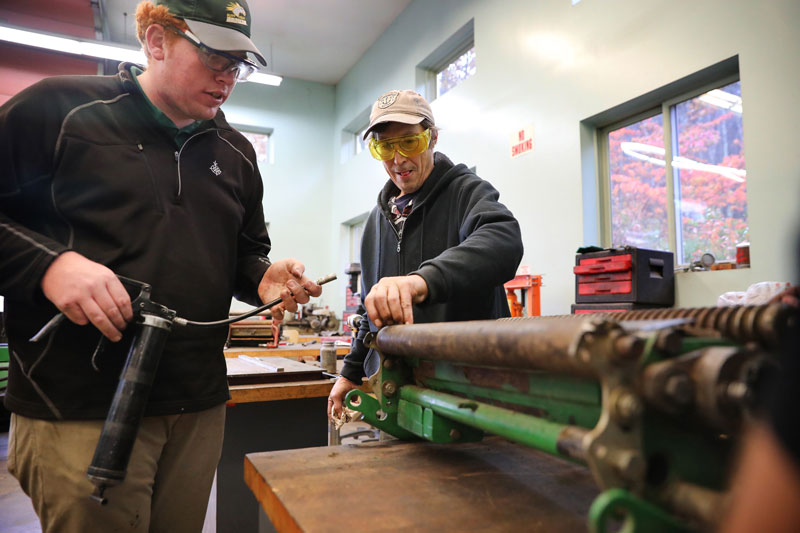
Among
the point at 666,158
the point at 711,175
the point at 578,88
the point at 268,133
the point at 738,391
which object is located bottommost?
the point at 738,391

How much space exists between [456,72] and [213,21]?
4.93m

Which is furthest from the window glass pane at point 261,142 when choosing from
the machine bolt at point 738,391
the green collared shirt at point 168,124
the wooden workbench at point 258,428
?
the machine bolt at point 738,391

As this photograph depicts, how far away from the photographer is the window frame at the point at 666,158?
10.1ft

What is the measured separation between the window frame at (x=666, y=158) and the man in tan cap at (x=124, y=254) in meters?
2.75

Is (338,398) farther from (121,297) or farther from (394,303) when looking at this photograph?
(121,297)

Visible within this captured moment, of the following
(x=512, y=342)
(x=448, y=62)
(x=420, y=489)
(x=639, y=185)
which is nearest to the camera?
(x=512, y=342)

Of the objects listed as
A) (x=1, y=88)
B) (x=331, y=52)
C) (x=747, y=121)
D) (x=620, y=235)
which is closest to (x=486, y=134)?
(x=620, y=235)

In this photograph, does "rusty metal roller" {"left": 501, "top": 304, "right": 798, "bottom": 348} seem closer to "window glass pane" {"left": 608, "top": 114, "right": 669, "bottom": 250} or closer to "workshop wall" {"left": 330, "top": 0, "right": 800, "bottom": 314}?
"workshop wall" {"left": 330, "top": 0, "right": 800, "bottom": 314}

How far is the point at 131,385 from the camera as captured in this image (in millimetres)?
953

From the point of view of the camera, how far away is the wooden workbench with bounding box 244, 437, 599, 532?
2.17 feet

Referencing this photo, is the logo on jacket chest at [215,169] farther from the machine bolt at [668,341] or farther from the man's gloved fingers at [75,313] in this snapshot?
the machine bolt at [668,341]

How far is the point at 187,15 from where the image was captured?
3.75 ft

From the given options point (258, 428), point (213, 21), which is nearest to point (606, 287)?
point (258, 428)

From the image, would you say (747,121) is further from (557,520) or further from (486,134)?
(557,520)
